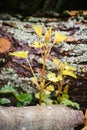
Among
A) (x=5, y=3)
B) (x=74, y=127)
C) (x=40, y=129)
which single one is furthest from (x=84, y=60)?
(x=5, y=3)

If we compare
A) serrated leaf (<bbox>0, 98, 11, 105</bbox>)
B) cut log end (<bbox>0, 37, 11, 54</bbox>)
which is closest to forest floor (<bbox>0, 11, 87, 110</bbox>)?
cut log end (<bbox>0, 37, 11, 54</bbox>)

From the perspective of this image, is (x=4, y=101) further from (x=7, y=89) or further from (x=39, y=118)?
(x=39, y=118)

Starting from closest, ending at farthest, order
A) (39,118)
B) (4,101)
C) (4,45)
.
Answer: (39,118), (4,101), (4,45)

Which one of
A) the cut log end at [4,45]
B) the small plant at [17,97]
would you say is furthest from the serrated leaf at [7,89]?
the cut log end at [4,45]

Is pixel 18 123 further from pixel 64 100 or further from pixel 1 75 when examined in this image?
pixel 1 75

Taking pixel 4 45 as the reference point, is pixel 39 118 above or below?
below

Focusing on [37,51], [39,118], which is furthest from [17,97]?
[37,51]
